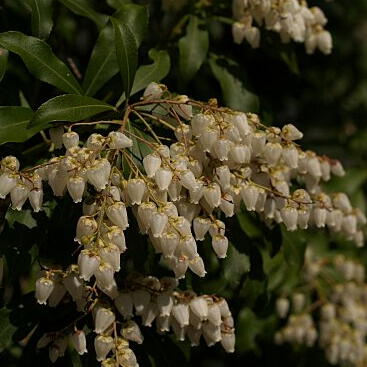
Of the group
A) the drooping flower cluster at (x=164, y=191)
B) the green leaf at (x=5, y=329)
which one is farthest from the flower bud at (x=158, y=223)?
the green leaf at (x=5, y=329)

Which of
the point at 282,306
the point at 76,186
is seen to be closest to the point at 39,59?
the point at 76,186

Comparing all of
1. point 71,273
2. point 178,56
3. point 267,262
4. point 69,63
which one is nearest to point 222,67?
point 178,56

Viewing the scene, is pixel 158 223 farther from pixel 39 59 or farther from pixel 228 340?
pixel 39 59

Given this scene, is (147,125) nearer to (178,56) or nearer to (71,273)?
(71,273)

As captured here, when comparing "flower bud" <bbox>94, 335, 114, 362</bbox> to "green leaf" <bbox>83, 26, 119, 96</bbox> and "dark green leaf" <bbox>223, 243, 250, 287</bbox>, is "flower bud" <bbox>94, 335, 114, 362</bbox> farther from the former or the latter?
"green leaf" <bbox>83, 26, 119, 96</bbox>

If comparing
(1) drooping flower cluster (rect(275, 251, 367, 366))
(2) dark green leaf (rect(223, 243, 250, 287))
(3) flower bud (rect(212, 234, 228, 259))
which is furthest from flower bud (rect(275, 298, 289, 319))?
(3) flower bud (rect(212, 234, 228, 259))

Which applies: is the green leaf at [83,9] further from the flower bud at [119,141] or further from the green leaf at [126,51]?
the flower bud at [119,141]
